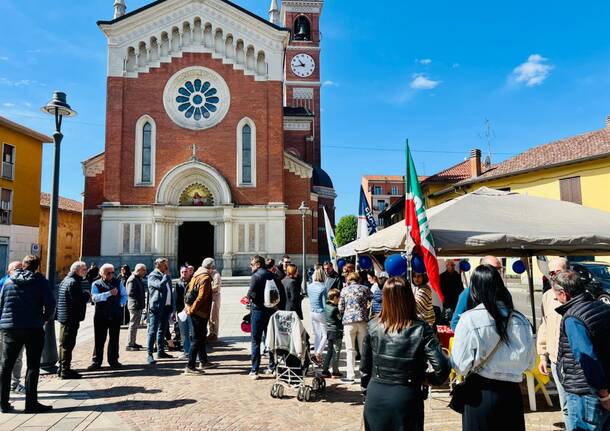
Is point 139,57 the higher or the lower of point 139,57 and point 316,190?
the higher

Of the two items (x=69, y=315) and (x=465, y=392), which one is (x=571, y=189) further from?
(x=69, y=315)

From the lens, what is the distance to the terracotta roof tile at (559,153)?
70.9ft

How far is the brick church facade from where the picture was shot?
1034 inches

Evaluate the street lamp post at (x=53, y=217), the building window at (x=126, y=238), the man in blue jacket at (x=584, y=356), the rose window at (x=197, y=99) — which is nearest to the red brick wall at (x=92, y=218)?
the building window at (x=126, y=238)

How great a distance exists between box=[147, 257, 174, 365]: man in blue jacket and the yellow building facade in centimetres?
2158

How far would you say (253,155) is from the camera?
27.3 m

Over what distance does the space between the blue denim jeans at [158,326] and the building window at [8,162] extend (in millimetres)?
22409

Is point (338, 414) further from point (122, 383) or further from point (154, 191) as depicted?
point (154, 191)

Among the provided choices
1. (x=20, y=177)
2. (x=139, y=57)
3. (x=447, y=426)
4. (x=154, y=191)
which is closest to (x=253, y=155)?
(x=154, y=191)

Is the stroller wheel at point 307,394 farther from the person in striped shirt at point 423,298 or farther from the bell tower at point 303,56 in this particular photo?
the bell tower at point 303,56

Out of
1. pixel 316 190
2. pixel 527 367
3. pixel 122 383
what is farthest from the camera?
pixel 316 190

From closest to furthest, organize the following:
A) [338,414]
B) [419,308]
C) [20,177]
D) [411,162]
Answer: [338,414]
[419,308]
[411,162]
[20,177]

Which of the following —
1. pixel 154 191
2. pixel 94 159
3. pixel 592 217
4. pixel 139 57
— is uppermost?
pixel 139 57

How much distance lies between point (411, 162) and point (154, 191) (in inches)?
910
